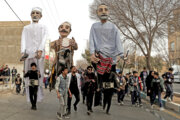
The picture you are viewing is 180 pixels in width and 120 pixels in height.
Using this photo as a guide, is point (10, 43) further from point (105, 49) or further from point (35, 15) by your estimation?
point (105, 49)

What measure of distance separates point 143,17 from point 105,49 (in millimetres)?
12437

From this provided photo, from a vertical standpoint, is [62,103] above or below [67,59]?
below

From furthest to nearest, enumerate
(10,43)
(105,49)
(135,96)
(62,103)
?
1. (10,43)
2. (135,96)
3. (105,49)
4. (62,103)

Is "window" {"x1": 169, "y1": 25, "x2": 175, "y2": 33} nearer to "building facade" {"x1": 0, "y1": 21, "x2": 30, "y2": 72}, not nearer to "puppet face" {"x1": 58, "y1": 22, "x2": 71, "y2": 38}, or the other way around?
"puppet face" {"x1": 58, "y1": 22, "x2": 71, "y2": 38}

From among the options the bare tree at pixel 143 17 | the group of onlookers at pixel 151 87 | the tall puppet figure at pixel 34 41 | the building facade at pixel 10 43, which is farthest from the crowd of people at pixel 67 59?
the building facade at pixel 10 43

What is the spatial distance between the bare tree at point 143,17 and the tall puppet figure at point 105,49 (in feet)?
37.5

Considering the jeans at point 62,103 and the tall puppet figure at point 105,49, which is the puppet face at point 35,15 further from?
the jeans at point 62,103

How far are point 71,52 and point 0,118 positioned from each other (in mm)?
2531

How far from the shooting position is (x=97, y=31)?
248 inches

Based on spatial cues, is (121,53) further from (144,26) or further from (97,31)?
(144,26)

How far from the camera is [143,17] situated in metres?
17.7

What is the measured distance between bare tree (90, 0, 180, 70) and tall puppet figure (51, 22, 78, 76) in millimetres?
11622

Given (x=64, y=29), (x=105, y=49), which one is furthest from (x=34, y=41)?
(x=105, y=49)

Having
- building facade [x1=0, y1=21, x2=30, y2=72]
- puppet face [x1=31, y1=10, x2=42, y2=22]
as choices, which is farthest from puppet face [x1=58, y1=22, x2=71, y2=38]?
building facade [x1=0, y1=21, x2=30, y2=72]
